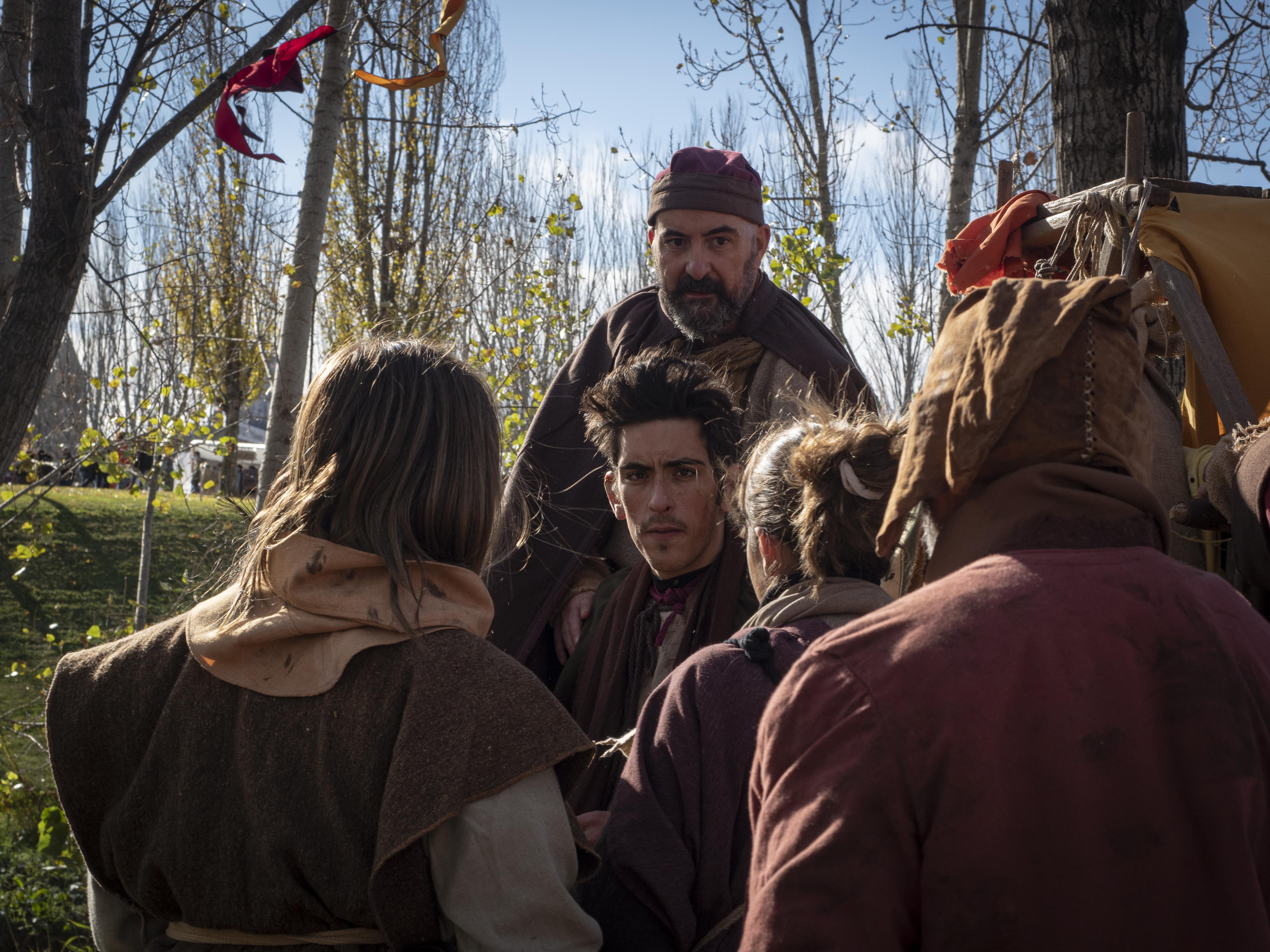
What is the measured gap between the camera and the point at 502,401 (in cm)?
815

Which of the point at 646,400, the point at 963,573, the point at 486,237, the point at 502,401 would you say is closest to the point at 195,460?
the point at 502,401

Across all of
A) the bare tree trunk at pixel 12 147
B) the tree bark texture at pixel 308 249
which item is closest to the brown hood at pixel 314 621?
the bare tree trunk at pixel 12 147

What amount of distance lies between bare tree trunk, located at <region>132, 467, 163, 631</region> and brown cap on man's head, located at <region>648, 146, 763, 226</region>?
159 inches

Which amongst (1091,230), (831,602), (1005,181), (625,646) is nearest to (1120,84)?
(1005,181)

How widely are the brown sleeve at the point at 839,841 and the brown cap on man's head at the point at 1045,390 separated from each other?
279 mm

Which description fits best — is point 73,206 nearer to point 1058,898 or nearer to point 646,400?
point 646,400

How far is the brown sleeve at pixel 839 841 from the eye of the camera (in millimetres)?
969

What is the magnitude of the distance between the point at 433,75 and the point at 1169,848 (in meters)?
2.66

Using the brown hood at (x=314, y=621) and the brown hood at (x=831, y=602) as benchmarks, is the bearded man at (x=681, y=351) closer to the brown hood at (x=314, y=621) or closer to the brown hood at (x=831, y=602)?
the brown hood at (x=831, y=602)

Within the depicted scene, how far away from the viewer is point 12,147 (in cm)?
386

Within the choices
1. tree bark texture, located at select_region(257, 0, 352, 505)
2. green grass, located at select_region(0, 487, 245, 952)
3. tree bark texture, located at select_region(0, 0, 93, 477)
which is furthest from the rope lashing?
tree bark texture, located at select_region(257, 0, 352, 505)

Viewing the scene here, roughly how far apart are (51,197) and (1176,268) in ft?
9.70

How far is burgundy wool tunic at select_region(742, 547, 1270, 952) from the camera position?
95cm

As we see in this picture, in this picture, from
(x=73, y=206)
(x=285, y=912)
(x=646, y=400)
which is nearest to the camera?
(x=285, y=912)
